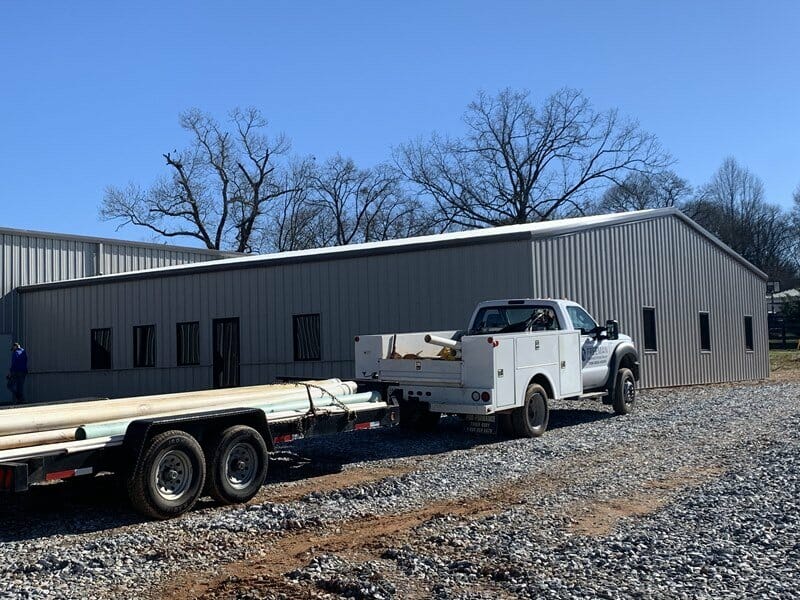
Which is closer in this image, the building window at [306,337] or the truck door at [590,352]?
the truck door at [590,352]

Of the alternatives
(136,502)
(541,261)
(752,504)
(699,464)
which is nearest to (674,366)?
(541,261)

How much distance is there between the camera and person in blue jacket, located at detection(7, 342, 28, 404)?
24.9m

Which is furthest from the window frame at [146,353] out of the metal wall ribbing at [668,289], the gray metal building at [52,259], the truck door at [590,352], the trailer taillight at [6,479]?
the trailer taillight at [6,479]

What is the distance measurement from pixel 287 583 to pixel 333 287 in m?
14.8

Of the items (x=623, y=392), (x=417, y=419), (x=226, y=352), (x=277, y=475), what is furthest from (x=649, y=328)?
(x=277, y=475)

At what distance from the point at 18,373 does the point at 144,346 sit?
3.84 metres

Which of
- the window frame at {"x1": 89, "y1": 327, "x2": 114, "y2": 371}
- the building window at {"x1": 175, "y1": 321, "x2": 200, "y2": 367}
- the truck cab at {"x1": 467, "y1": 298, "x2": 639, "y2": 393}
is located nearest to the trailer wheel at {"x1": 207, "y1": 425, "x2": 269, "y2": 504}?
the truck cab at {"x1": 467, "y1": 298, "x2": 639, "y2": 393}

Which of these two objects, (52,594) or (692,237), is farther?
(692,237)

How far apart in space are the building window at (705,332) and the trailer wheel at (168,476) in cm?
2033

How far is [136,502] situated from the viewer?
776 cm

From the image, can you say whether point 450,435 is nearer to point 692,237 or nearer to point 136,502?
point 136,502

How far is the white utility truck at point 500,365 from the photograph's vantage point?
12.3m

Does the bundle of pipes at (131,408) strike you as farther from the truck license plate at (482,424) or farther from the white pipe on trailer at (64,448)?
the truck license plate at (482,424)

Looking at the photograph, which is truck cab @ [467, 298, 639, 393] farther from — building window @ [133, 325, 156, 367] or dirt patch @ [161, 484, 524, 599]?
building window @ [133, 325, 156, 367]
